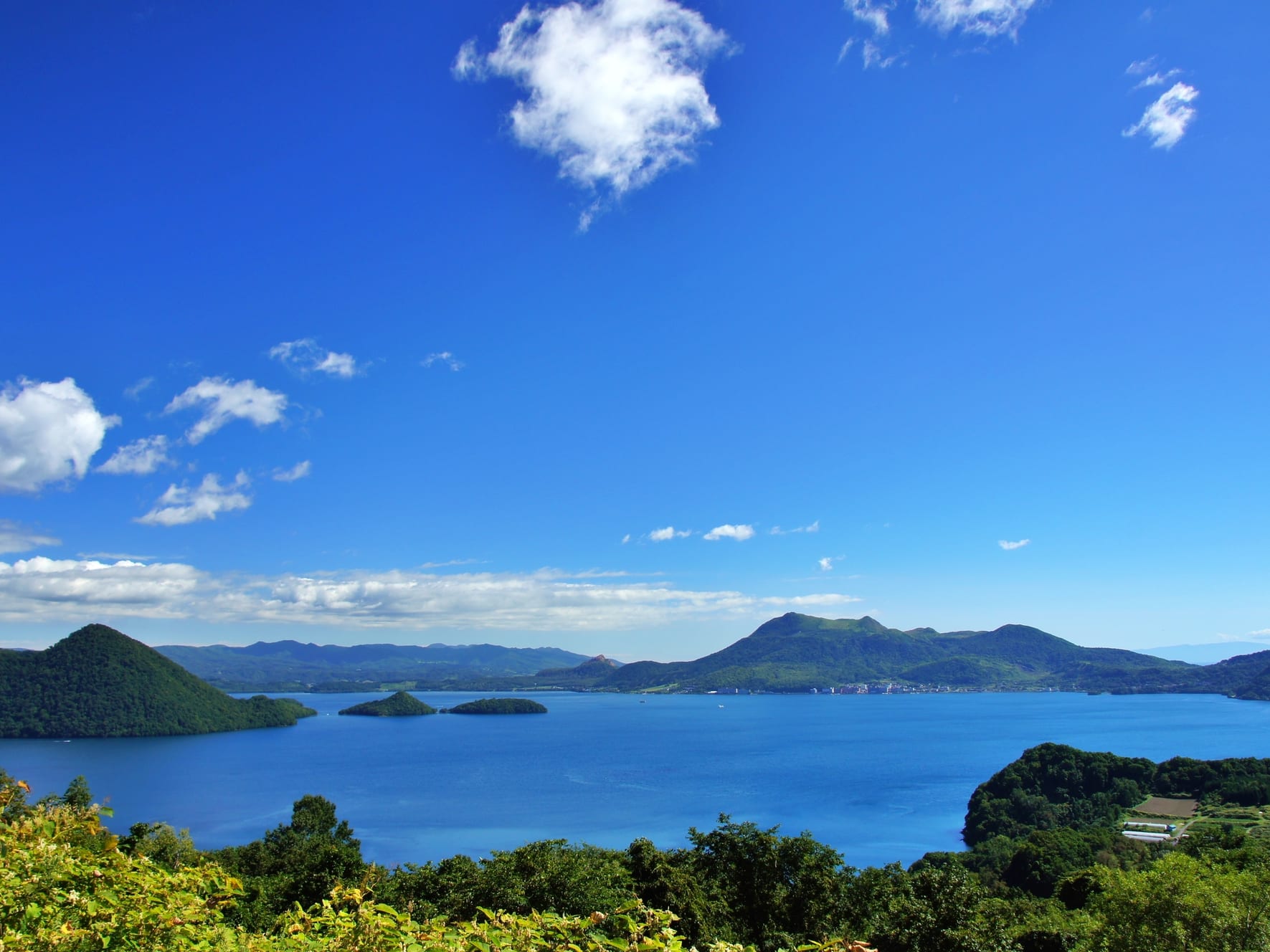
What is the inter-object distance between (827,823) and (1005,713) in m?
142

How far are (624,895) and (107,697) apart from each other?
160 metres

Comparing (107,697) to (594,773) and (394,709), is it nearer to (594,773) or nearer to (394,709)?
(394,709)

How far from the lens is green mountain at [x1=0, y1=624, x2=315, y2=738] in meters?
132

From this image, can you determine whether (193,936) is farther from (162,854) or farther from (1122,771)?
(1122,771)

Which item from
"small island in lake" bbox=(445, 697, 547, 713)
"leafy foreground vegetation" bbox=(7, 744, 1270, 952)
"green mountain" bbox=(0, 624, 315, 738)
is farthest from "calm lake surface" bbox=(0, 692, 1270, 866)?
"small island in lake" bbox=(445, 697, 547, 713)

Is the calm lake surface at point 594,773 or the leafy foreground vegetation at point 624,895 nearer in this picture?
the leafy foreground vegetation at point 624,895

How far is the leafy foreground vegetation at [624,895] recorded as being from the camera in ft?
12.2

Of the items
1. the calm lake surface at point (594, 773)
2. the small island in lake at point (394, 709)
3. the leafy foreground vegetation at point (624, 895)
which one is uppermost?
the leafy foreground vegetation at point (624, 895)

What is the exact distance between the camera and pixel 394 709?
19462 cm

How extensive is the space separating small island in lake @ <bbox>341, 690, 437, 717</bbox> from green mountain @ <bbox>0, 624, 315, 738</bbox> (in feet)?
122

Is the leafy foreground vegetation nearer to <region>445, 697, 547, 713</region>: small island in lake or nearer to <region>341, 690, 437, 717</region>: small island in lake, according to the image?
<region>445, 697, 547, 713</region>: small island in lake

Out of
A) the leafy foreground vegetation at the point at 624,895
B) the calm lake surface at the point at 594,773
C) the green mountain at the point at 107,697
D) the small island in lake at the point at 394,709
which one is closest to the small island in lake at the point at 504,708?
the small island in lake at the point at 394,709

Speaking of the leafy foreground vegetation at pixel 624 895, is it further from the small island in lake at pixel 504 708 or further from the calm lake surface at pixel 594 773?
the small island in lake at pixel 504 708

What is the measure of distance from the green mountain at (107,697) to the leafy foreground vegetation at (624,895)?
11747 centimetres
